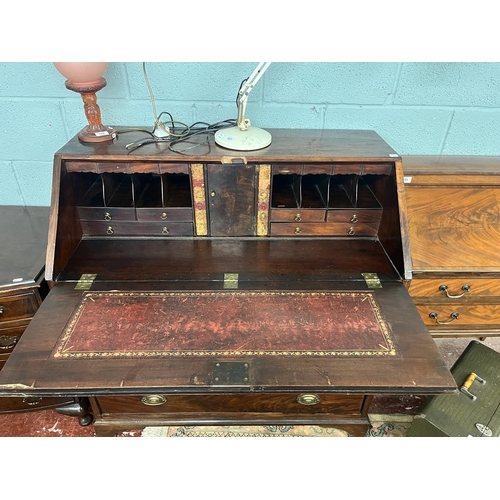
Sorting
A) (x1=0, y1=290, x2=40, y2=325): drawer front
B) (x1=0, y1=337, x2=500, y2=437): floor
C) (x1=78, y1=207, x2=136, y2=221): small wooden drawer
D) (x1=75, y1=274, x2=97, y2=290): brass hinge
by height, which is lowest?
(x1=0, y1=337, x2=500, y2=437): floor

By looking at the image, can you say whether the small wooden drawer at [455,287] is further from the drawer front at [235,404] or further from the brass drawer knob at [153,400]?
the brass drawer knob at [153,400]

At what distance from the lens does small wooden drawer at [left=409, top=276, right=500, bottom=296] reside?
1543 mm

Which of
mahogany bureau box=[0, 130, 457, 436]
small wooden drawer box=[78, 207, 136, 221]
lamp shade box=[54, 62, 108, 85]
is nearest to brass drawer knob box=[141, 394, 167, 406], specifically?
mahogany bureau box=[0, 130, 457, 436]

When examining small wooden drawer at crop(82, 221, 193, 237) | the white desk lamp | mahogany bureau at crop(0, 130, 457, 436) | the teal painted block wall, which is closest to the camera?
mahogany bureau at crop(0, 130, 457, 436)

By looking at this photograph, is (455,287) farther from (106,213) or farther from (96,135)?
(96,135)

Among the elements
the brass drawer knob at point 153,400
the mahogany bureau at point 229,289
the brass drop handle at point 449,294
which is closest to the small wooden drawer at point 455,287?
the brass drop handle at point 449,294

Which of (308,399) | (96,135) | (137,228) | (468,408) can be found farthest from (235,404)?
(96,135)

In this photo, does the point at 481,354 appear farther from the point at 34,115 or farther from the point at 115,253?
the point at 34,115

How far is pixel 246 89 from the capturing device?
1348 mm

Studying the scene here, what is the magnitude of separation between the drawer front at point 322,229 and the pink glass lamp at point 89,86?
723 mm

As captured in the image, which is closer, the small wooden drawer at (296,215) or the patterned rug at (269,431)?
the small wooden drawer at (296,215)

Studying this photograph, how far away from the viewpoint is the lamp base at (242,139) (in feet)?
4.51

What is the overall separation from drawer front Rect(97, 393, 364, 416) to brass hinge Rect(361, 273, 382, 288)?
1.28 ft

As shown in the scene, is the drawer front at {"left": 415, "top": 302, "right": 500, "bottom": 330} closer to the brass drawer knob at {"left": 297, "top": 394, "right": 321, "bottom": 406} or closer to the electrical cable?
the brass drawer knob at {"left": 297, "top": 394, "right": 321, "bottom": 406}
